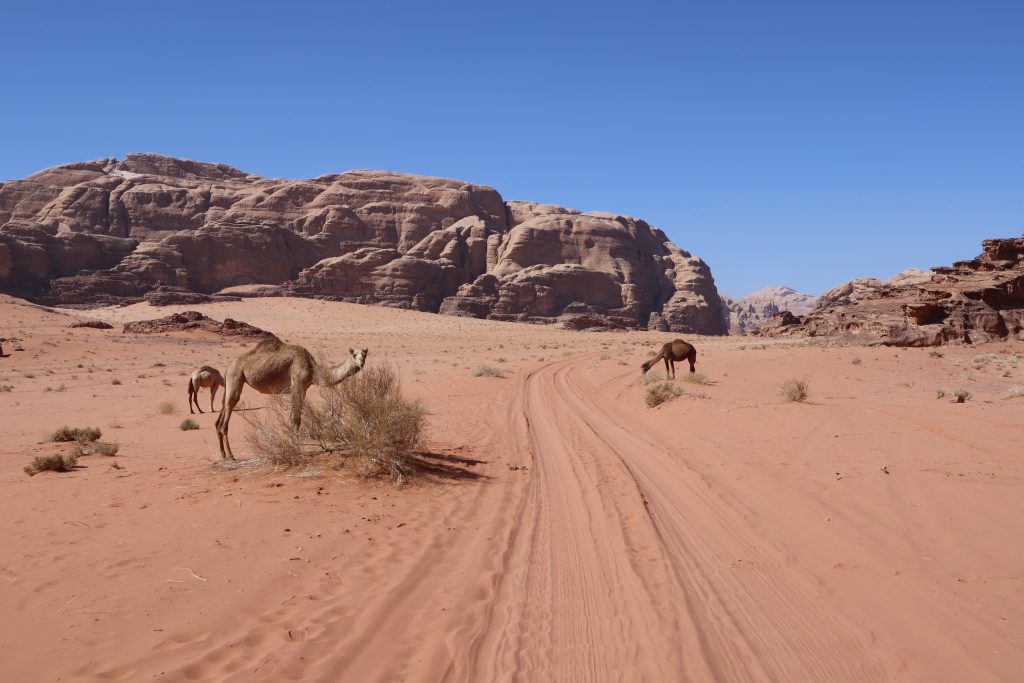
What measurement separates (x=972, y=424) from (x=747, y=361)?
19131mm

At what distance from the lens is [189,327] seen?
47.7 m

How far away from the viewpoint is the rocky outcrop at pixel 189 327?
47344 mm

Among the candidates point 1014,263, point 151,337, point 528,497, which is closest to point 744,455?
point 528,497

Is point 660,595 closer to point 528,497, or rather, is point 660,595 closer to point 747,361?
point 528,497

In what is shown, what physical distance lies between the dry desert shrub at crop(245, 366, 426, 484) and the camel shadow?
25cm

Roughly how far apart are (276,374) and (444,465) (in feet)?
9.21

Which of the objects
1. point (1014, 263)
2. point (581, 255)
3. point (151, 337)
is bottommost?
point (151, 337)

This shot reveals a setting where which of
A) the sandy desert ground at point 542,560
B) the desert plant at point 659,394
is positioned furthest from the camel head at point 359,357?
the desert plant at point 659,394

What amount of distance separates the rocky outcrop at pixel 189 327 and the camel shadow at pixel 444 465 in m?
42.1

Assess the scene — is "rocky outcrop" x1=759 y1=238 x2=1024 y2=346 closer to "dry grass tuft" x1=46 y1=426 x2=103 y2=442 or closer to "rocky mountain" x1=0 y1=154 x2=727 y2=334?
"dry grass tuft" x1=46 y1=426 x2=103 y2=442

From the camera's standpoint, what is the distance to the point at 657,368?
26.4 m

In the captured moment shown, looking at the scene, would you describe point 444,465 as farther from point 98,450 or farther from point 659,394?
point 659,394

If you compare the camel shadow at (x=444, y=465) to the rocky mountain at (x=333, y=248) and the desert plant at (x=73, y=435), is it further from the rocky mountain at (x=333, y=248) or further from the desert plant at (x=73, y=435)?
the rocky mountain at (x=333, y=248)

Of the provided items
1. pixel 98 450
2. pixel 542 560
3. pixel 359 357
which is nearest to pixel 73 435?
pixel 98 450
